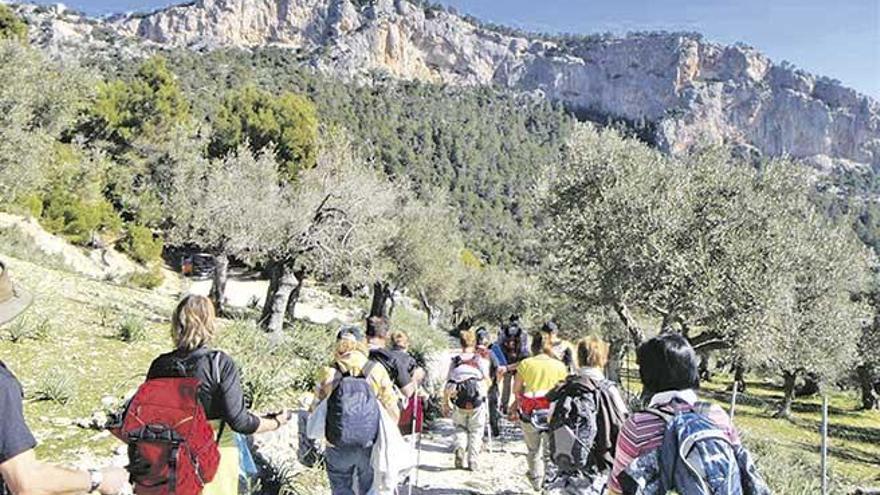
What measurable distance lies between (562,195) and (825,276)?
40.0ft

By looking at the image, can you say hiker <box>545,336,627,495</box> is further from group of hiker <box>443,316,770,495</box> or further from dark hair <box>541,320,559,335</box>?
dark hair <box>541,320,559,335</box>

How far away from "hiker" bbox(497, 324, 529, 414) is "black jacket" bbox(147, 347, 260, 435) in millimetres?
7340

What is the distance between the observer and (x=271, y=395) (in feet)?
32.4

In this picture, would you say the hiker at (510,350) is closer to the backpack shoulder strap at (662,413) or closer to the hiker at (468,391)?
the hiker at (468,391)

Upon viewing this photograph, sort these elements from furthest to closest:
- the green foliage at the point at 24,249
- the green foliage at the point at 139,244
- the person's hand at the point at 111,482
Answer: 1. the green foliage at the point at 139,244
2. the green foliage at the point at 24,249
3. the person's hand at the point at 111,482

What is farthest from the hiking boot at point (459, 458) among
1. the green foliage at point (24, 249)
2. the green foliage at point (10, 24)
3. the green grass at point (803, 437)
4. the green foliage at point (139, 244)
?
the green foliage at point (10, 24)

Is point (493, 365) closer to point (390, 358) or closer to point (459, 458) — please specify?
point (459, 458)

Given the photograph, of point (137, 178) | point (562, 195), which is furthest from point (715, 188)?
point (137, 178)

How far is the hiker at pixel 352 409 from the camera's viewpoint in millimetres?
5289

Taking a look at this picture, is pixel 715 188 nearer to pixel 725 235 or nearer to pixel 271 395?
pixel 725 235

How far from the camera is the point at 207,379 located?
3.73 m

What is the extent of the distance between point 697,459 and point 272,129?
4706cm

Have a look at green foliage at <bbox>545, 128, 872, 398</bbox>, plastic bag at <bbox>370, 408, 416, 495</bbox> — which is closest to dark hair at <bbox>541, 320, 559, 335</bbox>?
plastic bag at <bbox>370, 408, 416, 495</bbox>

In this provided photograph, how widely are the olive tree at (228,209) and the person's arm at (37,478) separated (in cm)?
1519
